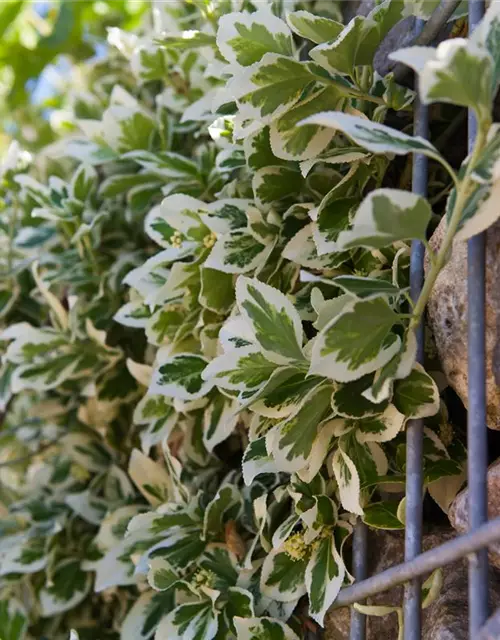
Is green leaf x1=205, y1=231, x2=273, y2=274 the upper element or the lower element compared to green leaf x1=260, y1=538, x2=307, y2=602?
upper

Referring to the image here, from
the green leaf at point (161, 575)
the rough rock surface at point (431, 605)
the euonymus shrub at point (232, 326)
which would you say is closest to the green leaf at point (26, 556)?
the euonymus shrub at point (232, 326)

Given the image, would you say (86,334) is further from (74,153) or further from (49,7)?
(49,7)

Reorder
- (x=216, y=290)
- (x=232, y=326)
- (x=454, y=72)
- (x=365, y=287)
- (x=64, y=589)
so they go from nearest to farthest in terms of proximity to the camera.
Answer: (x=454, y=72) → (x=365, y=287) → (x=232, y=326) → (x=216, y=290) → (x=64, y=589)

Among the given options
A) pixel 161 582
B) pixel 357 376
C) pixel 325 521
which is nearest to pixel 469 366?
pixel 357 376

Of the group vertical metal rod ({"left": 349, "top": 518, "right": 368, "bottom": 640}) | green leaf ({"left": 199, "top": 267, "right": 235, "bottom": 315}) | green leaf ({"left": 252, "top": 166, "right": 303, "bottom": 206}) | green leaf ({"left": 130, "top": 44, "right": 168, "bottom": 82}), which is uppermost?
green leaf ({"left": 130, "top": 44, "right": 168, "bottom": 82})

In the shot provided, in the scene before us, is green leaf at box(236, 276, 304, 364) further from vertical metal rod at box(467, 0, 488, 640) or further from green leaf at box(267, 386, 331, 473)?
vertical metal rod at box(467, 0, 488, 640)

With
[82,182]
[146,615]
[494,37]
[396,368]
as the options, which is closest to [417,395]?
[396,368]

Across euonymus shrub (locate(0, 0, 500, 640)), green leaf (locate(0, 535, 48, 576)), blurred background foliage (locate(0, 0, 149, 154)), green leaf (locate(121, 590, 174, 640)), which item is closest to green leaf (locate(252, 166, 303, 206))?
euonymus shrub (locate(0, 0, 500, 640))

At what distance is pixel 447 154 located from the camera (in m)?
0.70

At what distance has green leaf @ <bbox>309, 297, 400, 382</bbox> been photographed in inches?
18.6

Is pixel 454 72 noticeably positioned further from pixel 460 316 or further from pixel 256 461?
pixel 256 461

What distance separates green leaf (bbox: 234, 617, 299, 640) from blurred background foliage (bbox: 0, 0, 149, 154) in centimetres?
99

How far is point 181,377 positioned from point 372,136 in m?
0.35

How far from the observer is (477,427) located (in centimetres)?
45
